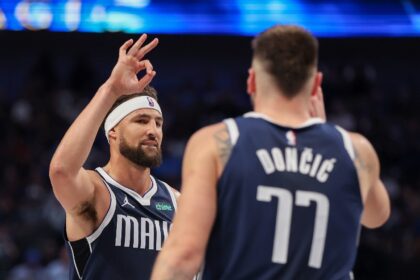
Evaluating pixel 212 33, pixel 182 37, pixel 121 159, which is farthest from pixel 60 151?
pixel 182 37

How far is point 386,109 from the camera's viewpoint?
1529 centimetres

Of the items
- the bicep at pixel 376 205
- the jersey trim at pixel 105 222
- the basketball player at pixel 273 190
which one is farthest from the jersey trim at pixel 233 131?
the jersey trim at pixel 105 222

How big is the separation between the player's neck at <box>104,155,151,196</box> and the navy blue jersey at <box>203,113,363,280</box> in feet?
7.15

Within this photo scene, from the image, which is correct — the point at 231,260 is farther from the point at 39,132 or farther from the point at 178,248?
the point at 39,132

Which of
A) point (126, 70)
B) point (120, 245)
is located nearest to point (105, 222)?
point (120, 245)

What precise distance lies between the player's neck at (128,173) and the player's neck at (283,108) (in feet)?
7.25

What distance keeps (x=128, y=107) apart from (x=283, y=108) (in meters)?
2.36

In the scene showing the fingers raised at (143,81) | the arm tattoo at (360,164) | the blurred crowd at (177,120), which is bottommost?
the blurred crowd at (177,120)

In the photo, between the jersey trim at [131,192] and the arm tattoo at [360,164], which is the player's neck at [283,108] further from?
the jersey trim at [131,192]

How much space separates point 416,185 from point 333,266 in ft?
35.4

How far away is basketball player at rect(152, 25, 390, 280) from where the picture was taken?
3.31m

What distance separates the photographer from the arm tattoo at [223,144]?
3.35 m

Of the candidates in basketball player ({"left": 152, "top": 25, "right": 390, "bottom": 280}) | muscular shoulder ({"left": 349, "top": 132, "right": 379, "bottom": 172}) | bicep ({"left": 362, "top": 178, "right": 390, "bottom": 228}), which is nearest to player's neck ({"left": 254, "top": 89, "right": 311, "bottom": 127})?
basketball player ({"left": 152, "top": 25, "right": 390, "bottom": 280})

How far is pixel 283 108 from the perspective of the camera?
344 centimetres
